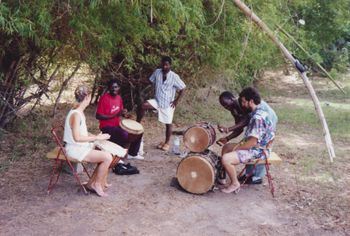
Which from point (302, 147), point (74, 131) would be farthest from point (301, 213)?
point (302, 147)

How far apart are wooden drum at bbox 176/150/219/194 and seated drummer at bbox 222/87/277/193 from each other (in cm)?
20

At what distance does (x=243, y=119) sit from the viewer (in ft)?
20.2

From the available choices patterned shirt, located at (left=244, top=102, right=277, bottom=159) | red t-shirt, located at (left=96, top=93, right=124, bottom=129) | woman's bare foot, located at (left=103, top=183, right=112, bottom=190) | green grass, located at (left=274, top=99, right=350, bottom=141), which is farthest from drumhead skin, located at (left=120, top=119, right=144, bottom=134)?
green grass, located at (left=274, top=99, right=350, bottom=141)

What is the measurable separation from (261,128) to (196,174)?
36.2 inches

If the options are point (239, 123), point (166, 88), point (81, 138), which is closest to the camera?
point (81, 138)

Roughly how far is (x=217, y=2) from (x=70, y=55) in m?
2.70

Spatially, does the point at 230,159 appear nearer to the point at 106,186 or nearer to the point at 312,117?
the point at 106,186

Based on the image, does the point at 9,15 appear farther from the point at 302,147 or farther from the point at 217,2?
the point at 302,147

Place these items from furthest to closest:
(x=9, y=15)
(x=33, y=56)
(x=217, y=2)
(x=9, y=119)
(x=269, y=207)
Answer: (x=9, y=119), (x=33, y=56), (x=217, y=2), (x=269, y=207), (x=9, y=15)

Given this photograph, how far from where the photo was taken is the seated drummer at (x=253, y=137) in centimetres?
556

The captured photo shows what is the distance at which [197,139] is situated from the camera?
648 cm

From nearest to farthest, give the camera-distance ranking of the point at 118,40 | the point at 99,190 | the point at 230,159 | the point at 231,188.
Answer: the point at 99,190, the point at 230,159, the point at 231,188, the point at 118,40

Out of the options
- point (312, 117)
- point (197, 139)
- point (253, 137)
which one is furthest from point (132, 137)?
point (312, 117)

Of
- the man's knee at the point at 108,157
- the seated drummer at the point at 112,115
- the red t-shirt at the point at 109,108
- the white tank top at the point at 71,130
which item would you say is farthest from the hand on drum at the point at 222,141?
the white tank top at the point at 71,130
